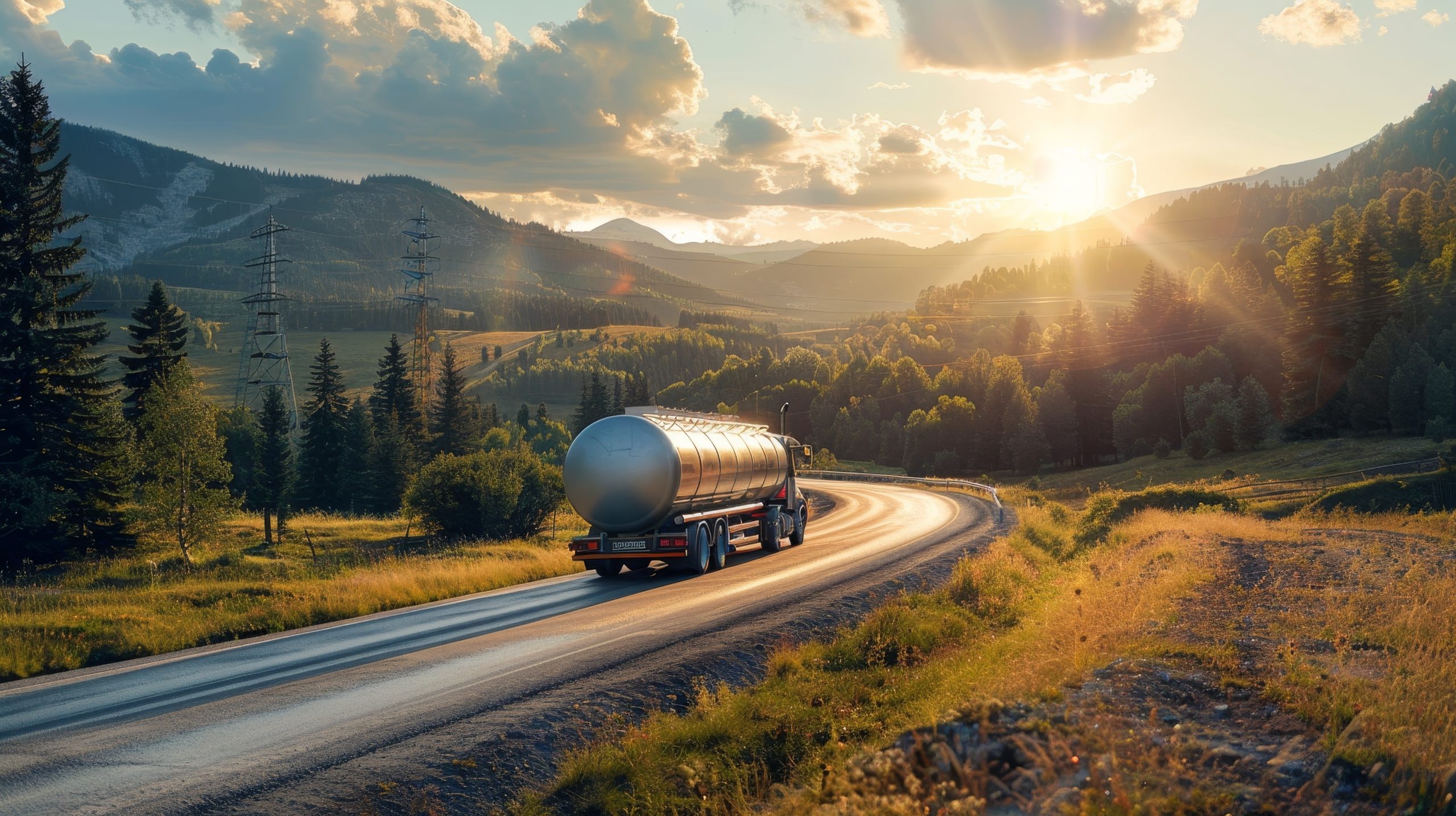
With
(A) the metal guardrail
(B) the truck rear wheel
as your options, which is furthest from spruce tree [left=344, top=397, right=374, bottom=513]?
(B) the truck rear wheel

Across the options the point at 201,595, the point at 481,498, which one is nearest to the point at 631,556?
the point at 201,595

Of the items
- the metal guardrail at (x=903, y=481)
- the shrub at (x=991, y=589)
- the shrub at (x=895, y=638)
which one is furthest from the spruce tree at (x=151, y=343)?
the shrub at (x=895, y=638)

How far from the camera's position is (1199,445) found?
9319 cm

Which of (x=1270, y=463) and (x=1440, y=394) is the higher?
(x=1440, y=394)

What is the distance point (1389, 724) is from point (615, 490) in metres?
18.6

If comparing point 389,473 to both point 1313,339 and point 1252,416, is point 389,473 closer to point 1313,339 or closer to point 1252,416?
point 1252,416

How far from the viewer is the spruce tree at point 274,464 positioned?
71.4 meters

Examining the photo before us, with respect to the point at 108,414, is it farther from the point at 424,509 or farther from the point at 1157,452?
the point at 1157,452

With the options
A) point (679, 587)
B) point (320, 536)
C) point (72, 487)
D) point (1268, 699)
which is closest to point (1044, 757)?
point (1268, 699)

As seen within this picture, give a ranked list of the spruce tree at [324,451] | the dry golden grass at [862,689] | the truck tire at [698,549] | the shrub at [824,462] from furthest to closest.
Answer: the shrub at [824,462]
the spruce tree at [324,451]
the truck tire at [698,549]
the dry golden grass at [862,689]

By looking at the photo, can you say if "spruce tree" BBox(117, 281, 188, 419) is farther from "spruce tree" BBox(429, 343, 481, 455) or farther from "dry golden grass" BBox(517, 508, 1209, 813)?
"dry golden grass" BBox(517, 508, 1209, 813)

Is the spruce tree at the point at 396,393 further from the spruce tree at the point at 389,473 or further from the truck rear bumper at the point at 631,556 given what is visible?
the truck rear bumper at the point at 631,556

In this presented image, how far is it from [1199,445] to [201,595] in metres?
93.1

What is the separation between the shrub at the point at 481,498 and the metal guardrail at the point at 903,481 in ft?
79.8
